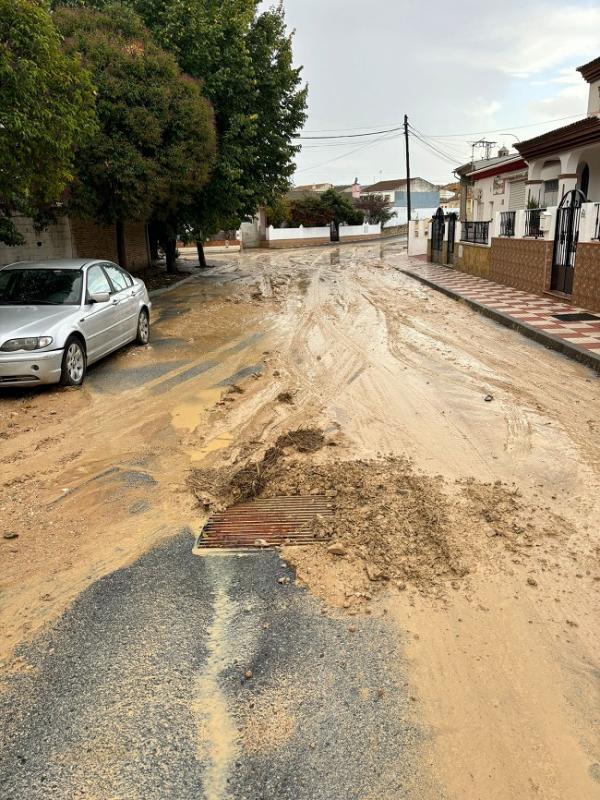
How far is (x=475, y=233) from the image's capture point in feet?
72.2

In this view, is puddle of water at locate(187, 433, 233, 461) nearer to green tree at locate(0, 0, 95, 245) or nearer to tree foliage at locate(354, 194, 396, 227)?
green tree at locate(0, 0, 95, 245)

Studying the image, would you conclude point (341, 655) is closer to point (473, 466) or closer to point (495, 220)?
point (473, 466)

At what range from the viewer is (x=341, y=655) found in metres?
3.03

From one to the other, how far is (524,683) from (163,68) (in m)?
15.3

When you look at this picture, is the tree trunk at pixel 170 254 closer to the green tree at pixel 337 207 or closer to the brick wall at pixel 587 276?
the brick wall at pixel 587 276

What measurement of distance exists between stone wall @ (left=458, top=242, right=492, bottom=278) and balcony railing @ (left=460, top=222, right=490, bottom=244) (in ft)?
0.64

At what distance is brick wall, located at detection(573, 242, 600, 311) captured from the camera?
40.8 ft

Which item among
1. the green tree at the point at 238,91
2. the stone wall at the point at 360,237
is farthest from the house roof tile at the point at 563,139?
the stone wall at the point at 360,237

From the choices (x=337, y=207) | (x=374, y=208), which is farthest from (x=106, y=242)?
(x=374, y=208)

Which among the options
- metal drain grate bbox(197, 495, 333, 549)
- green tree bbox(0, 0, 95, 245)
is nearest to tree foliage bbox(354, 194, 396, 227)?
green tree bbox(0, 0, 95, 245)

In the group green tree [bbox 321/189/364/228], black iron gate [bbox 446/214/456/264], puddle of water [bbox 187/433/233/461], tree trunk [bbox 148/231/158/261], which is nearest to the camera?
puddle of water [bbox 187/433/233/461]

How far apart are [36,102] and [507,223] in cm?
1404

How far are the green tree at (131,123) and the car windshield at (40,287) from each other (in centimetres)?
574

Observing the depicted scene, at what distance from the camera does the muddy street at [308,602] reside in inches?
96.9
